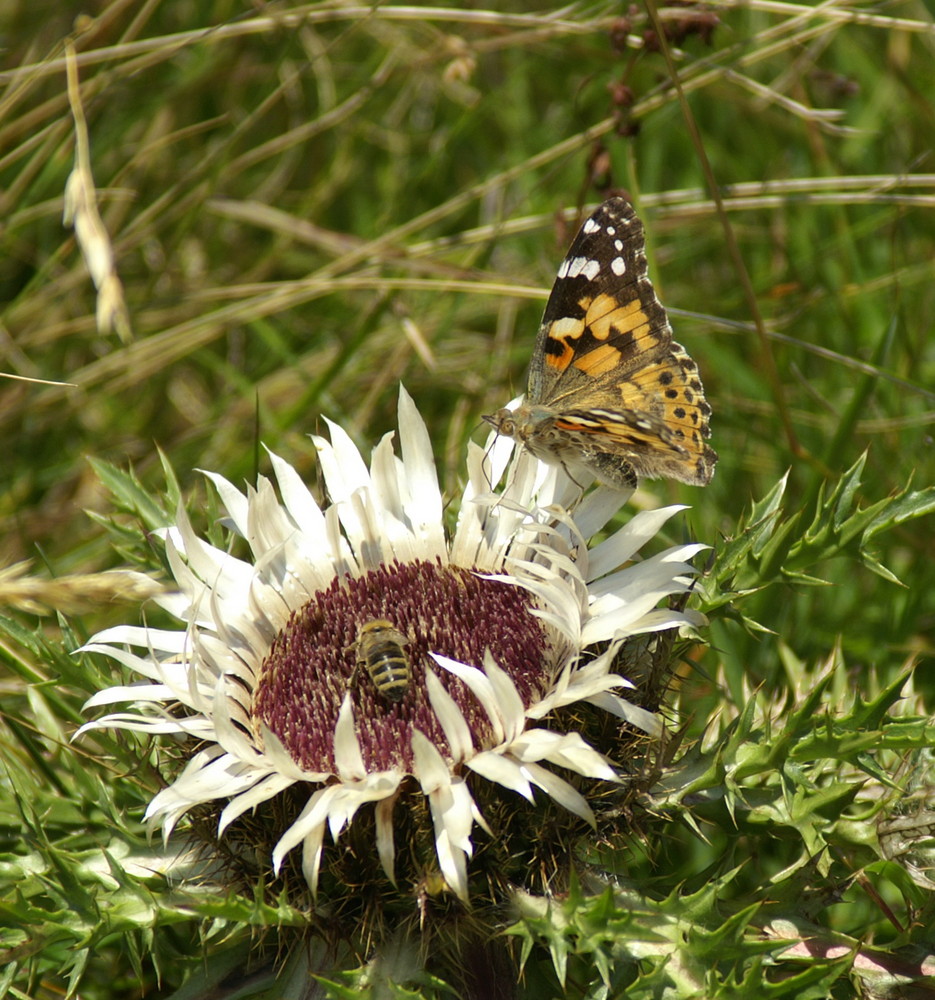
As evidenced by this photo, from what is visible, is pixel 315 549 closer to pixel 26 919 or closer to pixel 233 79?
pixel 26 919

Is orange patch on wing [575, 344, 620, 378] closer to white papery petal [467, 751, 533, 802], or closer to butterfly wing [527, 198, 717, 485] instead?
butterfly wing [527, 198, 717, 485]

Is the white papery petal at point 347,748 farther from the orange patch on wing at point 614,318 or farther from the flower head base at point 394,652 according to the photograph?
the orange patch on wing at point 614,318

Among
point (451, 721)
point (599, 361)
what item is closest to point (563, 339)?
point (599, 361)

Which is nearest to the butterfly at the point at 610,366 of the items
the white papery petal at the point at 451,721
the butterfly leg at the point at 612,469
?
the butterfly leg at the point at 612,469

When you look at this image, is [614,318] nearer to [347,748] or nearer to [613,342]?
[613,342]

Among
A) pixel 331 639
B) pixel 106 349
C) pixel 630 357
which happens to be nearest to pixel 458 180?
pixel 106 349

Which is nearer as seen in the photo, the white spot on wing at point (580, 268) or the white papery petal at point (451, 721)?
the white papery petal at point (451, 721)
